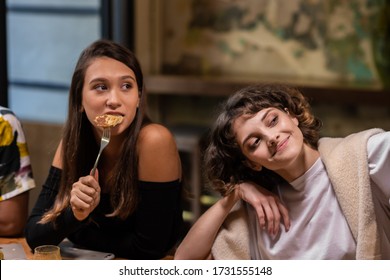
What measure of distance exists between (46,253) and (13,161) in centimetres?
28

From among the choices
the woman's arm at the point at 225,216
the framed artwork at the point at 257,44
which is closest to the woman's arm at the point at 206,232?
the woman's arm at the point at 225,216

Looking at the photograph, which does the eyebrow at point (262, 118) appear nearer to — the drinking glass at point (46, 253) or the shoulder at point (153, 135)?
the shoulder at point (153, 135)

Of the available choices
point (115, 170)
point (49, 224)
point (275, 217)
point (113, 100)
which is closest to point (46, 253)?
point (49, 224)

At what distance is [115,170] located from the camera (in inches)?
45.8

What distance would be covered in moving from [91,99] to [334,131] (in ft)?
6.43

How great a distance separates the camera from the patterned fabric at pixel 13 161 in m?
1.34

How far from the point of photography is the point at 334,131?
2936mm

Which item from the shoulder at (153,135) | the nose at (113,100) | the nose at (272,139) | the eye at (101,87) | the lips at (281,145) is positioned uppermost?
the eye at (101,87)

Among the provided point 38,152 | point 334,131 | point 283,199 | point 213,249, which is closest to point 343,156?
point 283,199

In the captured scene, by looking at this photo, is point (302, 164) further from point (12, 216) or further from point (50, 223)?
point (12, 216)

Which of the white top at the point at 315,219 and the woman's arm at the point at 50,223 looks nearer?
the white top at the point at 315,219

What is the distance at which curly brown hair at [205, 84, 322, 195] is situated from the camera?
1.12 meters

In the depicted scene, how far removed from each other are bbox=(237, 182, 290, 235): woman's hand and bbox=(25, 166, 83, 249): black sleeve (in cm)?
29

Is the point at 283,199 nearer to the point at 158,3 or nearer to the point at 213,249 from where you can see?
the point at 213,249
